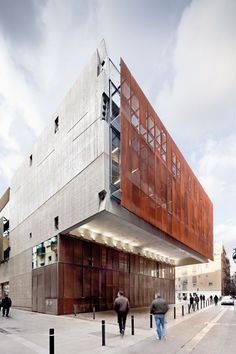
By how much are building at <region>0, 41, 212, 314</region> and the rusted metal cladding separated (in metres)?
0.09

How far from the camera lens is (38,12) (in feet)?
46.9

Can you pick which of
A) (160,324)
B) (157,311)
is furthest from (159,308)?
(160,324)

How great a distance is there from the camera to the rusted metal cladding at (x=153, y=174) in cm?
2777

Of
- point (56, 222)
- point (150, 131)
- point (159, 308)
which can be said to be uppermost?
point (150, 131)

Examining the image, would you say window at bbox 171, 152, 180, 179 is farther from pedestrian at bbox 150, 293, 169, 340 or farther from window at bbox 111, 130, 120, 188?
pedestrian at bbox 150, 293, 169, 340

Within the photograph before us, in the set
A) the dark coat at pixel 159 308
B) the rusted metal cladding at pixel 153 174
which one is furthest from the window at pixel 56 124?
the dark coat at pixel 159 308

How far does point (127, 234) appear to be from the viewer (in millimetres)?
34000

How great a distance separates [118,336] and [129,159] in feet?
47.9

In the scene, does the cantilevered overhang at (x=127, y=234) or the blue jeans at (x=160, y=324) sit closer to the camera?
the blue jeans at (x=160, y=324)

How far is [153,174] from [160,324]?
770 inches

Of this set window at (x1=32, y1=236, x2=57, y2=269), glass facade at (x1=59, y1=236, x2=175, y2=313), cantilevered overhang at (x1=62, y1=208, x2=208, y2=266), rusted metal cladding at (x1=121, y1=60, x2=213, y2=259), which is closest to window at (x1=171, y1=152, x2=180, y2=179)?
rusted metal cladding at (x1=121, y1=60, x2=213, y2=259)

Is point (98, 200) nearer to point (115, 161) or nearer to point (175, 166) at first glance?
point (115, 161)

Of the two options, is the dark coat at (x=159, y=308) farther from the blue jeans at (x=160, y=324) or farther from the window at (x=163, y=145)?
the window at (x=163, y=145)

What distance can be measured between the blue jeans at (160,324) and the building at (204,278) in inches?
3681
